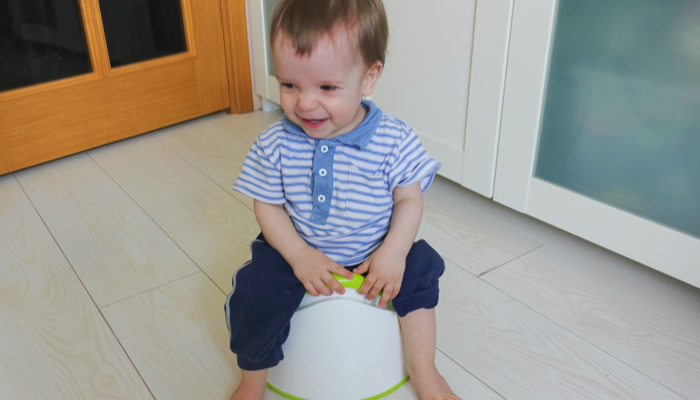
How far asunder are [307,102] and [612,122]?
563 mm

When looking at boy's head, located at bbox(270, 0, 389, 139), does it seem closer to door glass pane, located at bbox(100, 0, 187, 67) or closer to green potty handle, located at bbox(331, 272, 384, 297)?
green potty handle, located at bbox(331, 272, 384, 297)

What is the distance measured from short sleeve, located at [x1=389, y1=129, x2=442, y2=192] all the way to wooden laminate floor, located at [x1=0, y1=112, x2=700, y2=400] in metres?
0.29

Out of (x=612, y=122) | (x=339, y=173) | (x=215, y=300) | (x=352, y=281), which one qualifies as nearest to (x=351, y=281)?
(x=352, y=281)

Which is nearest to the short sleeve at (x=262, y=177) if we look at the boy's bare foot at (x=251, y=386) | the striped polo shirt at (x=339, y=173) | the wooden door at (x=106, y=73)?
the striped polo shirt at (x=339, y=173)

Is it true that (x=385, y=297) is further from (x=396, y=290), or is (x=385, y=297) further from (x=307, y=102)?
(x=307, y=102)

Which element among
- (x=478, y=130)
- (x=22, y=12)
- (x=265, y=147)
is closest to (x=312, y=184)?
(x=265, y=147)

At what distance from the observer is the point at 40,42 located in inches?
56.4

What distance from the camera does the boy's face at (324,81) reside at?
2.24 ft

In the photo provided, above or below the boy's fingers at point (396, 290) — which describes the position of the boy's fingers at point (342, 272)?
above

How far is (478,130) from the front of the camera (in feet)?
3.90

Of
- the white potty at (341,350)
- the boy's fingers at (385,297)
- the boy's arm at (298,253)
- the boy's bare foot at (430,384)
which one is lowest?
the boy's bare foot at (430,384)

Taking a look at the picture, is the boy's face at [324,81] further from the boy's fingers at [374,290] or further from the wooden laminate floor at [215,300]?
the wooden laminate floor at [215,300]

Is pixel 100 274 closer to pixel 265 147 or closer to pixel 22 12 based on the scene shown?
pixel 265 147

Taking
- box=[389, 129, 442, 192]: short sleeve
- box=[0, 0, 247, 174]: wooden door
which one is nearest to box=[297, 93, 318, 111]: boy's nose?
box=[389, 129, 442, 192]: short sleeve
